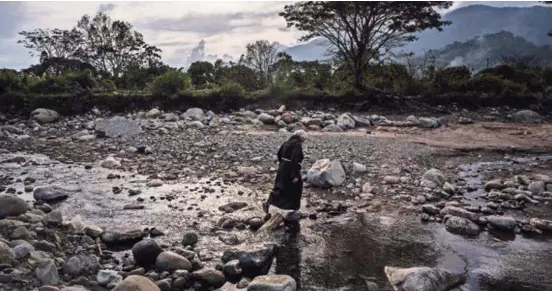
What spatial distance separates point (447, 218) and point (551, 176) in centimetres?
450

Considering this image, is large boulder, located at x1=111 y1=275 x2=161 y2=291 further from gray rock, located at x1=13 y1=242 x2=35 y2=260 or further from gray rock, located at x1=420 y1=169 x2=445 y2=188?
gray rock, located at x1=420 y1=169 x2=445 y2=188

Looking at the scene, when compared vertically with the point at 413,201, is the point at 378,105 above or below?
above

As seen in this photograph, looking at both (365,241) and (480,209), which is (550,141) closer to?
(480,209)

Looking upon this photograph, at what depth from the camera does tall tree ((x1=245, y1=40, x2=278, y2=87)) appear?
24422 mm

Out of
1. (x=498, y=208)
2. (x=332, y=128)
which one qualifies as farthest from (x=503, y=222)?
(x=332, y=128)

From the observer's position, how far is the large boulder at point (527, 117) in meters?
17.8

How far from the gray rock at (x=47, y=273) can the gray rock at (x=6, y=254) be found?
318mm

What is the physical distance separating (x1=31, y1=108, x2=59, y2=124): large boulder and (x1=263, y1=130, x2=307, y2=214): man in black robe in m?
13.8

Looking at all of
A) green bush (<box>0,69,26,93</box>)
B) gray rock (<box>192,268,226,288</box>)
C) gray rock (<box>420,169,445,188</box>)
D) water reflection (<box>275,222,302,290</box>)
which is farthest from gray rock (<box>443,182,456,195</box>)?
green bush (<box>0,69,26,93</box>)

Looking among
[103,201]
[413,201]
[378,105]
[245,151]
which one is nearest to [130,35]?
[378,105]

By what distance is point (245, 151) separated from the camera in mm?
11914

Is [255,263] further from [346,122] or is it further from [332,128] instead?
[346,122]

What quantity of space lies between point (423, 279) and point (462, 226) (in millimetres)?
2389

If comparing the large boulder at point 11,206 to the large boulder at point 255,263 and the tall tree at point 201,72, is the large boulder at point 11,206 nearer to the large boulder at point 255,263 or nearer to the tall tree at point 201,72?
the large boulder at point 255,263
